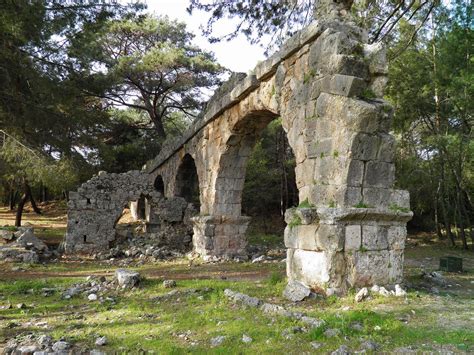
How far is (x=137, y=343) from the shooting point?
4.03 metres

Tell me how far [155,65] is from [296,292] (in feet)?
47.4

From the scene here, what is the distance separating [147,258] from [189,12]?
633 cm

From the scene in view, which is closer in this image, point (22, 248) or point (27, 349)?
point (27, 349)

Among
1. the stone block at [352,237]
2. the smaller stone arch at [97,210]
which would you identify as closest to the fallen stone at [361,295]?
the stone block at [352,237]

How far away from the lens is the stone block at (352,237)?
5.30 m

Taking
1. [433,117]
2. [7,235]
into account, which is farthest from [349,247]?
[433,117]

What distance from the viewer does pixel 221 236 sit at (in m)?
10.9

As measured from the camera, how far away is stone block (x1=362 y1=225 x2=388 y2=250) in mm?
5398

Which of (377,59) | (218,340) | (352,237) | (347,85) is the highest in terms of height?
(377,59)

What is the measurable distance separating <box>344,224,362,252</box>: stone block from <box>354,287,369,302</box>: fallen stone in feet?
1.71

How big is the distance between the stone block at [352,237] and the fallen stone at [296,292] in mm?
744

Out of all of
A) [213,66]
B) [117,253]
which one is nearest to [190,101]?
[213,66]

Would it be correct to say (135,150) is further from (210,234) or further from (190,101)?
(210,234)

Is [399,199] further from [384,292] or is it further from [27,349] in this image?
[27,349]
